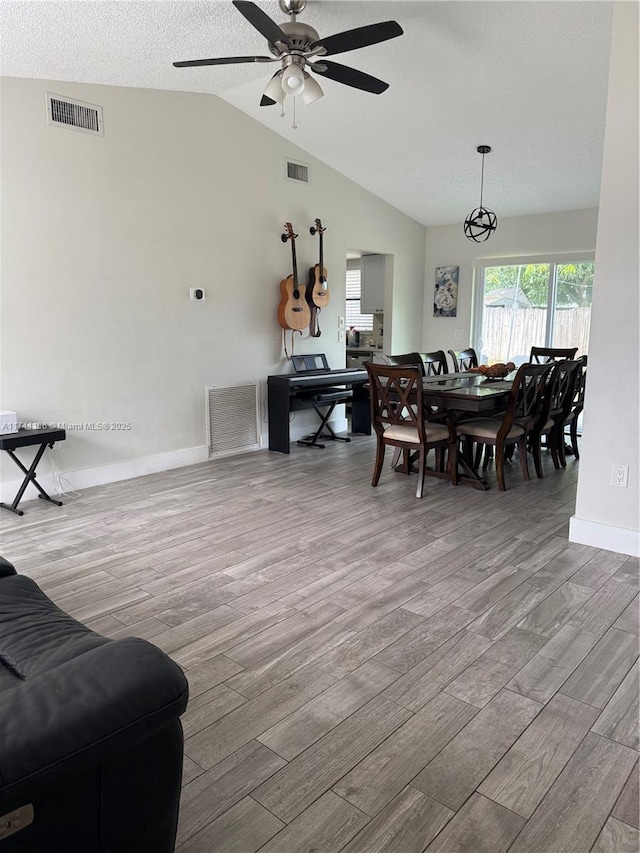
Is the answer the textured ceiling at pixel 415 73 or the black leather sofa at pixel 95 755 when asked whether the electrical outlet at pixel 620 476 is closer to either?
the textured ceiling at pixel 415 73

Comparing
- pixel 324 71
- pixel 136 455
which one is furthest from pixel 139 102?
pixel 136 455

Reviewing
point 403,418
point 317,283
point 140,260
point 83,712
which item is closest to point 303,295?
point 317,283

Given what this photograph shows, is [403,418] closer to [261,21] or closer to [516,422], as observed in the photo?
[516,422]

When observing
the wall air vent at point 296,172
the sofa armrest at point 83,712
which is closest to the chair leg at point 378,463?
the wall air vent at point 296,172

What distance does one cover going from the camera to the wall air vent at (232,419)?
18.5 ft

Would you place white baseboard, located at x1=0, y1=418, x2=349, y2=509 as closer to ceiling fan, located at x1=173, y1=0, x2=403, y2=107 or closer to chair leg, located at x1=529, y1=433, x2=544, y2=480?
chair leg, located at x1=529, y1=433, x2=544, y2=480

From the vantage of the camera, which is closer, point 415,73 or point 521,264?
point 415,73

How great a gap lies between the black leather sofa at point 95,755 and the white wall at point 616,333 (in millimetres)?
2850

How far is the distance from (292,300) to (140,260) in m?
1.65

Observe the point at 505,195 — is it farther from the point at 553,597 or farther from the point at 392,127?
the point at 553,597

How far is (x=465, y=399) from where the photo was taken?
437cm

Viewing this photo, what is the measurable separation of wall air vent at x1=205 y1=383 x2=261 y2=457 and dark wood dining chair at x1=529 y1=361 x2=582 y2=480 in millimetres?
2647

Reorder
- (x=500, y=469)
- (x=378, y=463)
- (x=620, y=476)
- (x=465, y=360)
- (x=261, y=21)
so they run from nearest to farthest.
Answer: (x=261, y=21) < (x=620, y=476) < (x=500, y=469) < (x=378, y=463) < (x=465, y=360)

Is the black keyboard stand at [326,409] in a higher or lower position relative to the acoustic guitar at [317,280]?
lower
